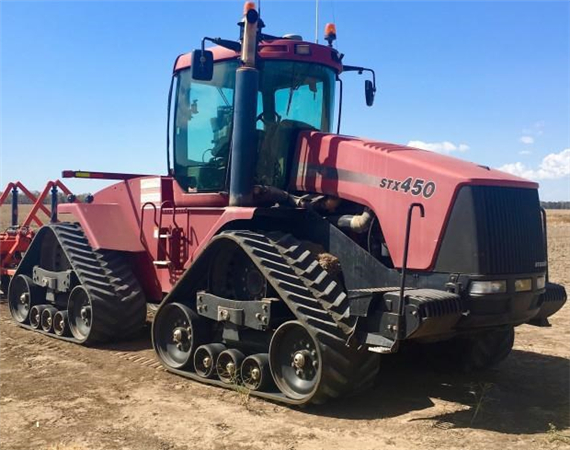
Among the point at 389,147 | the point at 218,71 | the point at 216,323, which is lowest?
the point at 216,323

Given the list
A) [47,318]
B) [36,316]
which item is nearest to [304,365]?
[47,318]

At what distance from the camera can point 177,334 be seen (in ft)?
23.0

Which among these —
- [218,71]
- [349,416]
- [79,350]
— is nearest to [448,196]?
[349,416]

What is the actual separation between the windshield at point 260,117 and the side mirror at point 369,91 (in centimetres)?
66

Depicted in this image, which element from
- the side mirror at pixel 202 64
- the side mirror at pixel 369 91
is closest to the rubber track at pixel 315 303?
the side mirror at pixel 202 64

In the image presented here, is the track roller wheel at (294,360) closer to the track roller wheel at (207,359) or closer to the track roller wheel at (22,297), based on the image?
the track roller wheel at (207,359)

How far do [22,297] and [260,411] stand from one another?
18.7 feet

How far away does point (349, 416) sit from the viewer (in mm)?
5410

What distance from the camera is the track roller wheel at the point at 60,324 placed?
28.6ft

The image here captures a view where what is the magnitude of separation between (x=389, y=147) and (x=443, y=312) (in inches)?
73.8

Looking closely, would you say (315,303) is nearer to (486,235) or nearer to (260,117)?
(486,235)

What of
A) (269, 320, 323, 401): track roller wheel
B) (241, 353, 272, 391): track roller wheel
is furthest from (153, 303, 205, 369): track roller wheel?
(269, 320, 323, 401): track roller wheel

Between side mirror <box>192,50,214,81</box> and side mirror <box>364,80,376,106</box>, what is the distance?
2257 millimetres

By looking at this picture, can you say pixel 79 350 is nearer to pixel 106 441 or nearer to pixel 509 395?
pixel 106 441
